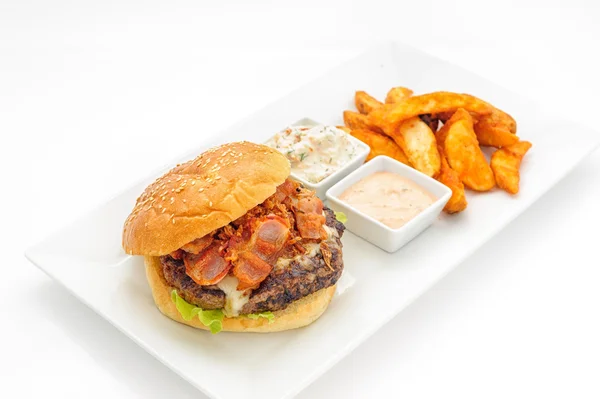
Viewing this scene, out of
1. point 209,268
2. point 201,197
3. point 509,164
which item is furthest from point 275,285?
point 509,164

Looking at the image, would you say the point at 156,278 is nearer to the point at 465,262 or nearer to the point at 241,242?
the point at 241,242

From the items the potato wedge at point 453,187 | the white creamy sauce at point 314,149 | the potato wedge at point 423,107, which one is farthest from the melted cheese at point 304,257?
the potato wedge at point 423,107

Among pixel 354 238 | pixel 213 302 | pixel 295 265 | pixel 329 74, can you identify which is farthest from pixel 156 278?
pixel 329 74

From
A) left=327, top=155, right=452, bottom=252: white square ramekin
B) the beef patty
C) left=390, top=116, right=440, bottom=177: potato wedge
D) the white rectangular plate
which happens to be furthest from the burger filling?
left=390, top=116, right=440, bottom=177: potato wedge

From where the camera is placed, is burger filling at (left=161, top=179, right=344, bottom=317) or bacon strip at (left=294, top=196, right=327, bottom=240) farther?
bacon strip at (left=294, top=196, right=327, bottom=240)

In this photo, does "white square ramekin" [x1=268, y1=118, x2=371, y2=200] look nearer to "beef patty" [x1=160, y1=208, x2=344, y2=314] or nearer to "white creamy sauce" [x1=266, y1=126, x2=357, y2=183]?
"white creamy sauce" [x1=266, y1=126, x2=357, y2=183]

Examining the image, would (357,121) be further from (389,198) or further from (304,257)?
(304,257)
